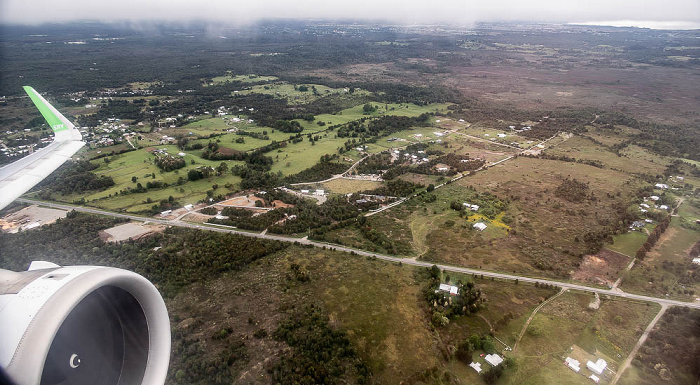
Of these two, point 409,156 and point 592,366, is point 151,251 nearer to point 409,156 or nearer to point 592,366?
point 592,366

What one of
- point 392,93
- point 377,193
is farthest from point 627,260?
point 392,93

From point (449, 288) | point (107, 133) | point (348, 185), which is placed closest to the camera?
point (449, 288)

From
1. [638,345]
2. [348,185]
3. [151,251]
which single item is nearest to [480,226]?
[638,345]

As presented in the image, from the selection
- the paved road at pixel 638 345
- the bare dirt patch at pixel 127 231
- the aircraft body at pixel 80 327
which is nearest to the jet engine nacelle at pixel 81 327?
the aircraft body at pixel 80 327

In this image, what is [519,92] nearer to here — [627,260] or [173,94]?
[627,260]

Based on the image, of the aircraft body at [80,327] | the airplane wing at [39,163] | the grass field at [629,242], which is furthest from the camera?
the grass field at [629,242]

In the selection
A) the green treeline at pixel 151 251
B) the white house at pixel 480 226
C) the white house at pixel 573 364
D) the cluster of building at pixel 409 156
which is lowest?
the white house at pixel 573 364

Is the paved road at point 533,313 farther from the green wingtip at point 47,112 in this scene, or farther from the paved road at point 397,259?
the green wingtip at point 47,112
